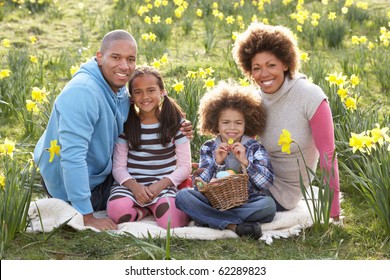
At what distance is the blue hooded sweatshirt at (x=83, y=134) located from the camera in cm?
342

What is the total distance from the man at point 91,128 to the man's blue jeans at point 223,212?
0.42 meters

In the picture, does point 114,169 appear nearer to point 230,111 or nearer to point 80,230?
point 80,230

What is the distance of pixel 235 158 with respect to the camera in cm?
360

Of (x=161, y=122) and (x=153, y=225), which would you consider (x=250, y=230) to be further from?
(x=161, y=122)

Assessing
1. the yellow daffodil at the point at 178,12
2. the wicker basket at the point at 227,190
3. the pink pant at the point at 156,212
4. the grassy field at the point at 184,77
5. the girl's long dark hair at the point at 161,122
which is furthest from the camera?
the yellow daffodil at the point at 178,12

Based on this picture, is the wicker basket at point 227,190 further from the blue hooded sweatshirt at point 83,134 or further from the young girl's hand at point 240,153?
the blue hooded sweatshirt at point 83,134

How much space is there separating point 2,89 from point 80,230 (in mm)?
2134

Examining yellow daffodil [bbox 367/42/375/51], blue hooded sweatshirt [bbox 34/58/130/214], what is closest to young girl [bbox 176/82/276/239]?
blue hooded sweatshirt [bbox 34/58/130/214]

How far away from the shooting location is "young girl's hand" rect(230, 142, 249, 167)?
3474mm

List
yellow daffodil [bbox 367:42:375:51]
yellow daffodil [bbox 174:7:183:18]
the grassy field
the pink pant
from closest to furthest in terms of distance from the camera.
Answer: the grassy field
the pink pant
yellow daffodil [bbox 367:42:375:51]
yellow daffodil [bbox 174:7:183:18]

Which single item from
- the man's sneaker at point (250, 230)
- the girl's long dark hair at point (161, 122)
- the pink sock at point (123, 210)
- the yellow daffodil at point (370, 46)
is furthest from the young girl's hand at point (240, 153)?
the yellow daffodil at point (370, 46)

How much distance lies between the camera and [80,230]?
3.41 m

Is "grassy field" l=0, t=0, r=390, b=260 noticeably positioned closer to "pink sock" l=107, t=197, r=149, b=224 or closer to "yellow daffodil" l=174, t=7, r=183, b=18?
"yellow daffodil" l=174, t=7, r=183, b=18

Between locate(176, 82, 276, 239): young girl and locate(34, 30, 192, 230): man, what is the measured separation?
0.25 meters
